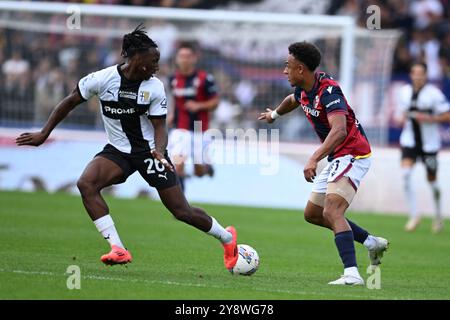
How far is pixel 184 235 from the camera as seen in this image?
606 inches

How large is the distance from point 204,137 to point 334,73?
14.1 ft

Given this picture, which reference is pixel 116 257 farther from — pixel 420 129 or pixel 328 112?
pixel 420 129

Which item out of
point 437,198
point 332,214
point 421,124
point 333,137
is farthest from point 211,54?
point 333,137

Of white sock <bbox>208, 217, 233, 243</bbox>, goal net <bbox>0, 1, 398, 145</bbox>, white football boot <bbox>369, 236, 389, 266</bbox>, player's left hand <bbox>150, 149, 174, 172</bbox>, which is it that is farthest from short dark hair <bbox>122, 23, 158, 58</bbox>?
goal net <bbox>0, 1, 398, 145</bbox>

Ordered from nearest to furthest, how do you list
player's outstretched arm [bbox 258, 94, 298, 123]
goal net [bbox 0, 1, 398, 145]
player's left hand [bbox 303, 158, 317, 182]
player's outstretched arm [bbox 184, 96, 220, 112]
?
1. player's left hand [bbox 303, 158, 317, 182]
2. player's outstretched arm [bbox 258, 94, 298, 123]
3. player's outstretched arm [bbox 184, 96, 220, 112]
4. goal net [bbox 0, 1, 398, 145]

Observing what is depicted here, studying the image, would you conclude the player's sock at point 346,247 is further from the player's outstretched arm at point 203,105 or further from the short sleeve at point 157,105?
the player's outstretched arm at point 203,105

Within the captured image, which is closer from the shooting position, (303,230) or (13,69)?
(303,230)

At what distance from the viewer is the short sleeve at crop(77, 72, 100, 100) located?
10461 millimetres

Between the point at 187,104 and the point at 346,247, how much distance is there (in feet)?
28.7

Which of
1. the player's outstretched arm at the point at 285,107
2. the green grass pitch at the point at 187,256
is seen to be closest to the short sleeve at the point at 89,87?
the green grass pitch at the point at 187,256

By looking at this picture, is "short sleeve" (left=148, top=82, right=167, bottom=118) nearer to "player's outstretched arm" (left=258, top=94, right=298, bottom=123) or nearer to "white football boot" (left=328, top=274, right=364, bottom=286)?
"player's outstretched arm" (left=258, top=94, right=298, bottom=123)
